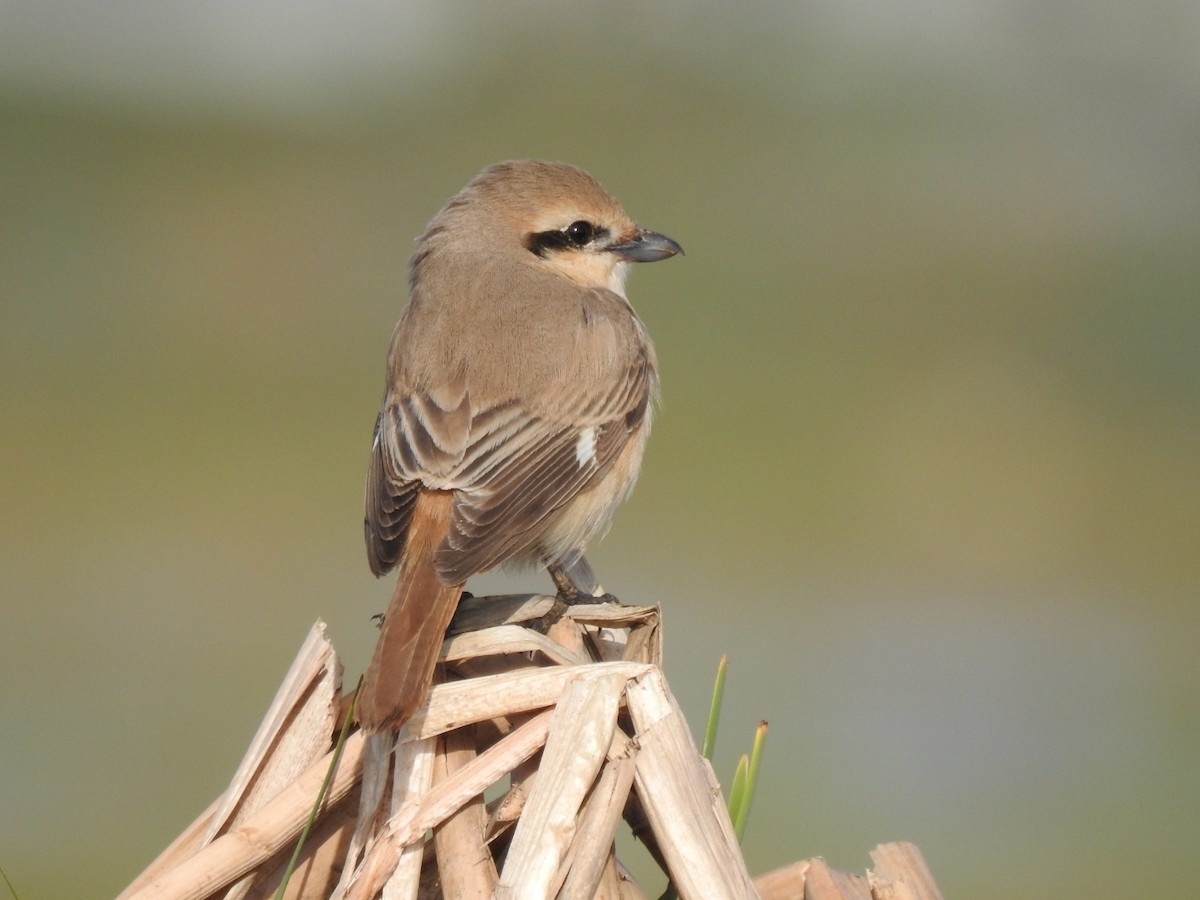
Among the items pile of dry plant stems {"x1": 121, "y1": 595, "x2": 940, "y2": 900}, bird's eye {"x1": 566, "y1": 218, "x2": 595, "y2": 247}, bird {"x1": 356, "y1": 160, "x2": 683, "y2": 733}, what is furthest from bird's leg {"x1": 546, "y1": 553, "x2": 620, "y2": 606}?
bird's eye {"x1": 566, "y1": 218, "x2": 595, "y2": 247}

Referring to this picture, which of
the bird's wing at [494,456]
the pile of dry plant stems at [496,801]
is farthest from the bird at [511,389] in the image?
the pile of dry plant stems at [496,801]

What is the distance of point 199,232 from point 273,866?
587 inches

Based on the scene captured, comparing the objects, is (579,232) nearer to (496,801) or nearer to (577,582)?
(577,582)

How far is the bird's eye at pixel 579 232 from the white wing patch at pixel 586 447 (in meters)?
0.69

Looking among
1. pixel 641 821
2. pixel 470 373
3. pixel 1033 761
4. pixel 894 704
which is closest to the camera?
pixel 641 821

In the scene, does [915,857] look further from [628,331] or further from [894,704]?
[894,704]

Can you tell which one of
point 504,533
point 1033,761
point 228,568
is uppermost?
point 504,533

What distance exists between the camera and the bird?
10.5ft

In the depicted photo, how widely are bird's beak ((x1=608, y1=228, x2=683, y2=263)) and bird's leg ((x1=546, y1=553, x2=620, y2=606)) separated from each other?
36.4 inches

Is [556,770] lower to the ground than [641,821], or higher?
higher

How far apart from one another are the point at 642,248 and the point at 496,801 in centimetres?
214

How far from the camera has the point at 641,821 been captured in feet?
7.65

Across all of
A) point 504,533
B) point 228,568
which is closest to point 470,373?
point 504,533

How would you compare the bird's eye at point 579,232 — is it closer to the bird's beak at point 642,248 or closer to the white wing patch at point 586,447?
the bird's beak at point 642,248
